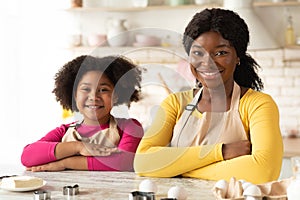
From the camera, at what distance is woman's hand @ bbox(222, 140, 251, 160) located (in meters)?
2.30

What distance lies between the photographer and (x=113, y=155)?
252 cm

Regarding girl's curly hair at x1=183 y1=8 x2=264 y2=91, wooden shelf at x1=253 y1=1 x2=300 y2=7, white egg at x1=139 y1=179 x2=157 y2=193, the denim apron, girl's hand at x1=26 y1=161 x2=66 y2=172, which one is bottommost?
white egg at x1=139 y1=179 x2=157 y2=193

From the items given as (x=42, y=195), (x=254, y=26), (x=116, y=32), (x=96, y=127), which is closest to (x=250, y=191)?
(x=42, y=195)

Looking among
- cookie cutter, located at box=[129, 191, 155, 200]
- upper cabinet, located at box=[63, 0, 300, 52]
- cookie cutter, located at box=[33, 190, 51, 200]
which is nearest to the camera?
cookie cutter, located at box=[129, 191, 155, 200]

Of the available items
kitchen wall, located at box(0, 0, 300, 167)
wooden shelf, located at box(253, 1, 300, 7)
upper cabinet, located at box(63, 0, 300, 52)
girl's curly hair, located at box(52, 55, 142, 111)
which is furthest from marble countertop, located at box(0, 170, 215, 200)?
kitchen wall, located at box(0, 0, 300, 167)

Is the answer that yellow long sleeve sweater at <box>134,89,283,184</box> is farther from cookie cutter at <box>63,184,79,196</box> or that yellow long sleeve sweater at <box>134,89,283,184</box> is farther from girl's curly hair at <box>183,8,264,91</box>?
cookie cutter at <box>63,184,79,196</box>

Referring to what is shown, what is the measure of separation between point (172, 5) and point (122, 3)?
1.45 ft

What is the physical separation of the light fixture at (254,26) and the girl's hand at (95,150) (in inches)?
83.6

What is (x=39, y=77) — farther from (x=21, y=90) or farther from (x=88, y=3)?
(x=88, y=3)

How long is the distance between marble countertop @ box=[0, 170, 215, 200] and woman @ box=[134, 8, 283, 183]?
0.06 metres

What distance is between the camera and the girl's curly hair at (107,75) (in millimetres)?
2592

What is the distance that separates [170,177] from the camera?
239 cm

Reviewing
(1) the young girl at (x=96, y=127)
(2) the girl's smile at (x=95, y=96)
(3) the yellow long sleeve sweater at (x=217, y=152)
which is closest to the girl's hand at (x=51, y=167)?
(1) the young girl at (x=96, y=127)

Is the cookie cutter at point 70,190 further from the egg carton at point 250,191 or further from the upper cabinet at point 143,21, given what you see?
the upper cabinet at point 143,21
